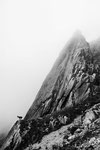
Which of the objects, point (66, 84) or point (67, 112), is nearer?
point (67, 112)

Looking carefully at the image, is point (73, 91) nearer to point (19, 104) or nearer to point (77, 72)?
point (77, 72)

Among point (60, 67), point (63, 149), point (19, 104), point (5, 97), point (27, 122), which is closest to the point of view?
point (63, 149)

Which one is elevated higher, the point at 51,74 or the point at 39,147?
the point at 51,74

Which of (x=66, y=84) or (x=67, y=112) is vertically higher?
(x=66, y=84)

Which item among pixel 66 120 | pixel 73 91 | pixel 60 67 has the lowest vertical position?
pixel 66 120

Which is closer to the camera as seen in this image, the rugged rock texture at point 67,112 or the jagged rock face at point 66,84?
the rugged rock texture at point 67,112

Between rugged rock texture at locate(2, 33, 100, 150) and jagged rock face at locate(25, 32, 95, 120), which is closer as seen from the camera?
rugged rock texture at locate(2, 33, 100, 150)

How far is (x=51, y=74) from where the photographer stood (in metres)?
53.0

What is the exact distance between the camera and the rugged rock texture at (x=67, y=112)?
25.9 metres

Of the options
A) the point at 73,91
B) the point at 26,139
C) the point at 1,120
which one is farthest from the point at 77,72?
the point at 1,120

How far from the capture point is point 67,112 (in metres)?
33.6

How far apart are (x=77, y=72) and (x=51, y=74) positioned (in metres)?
11.2

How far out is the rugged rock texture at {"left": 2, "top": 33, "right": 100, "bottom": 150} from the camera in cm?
2587

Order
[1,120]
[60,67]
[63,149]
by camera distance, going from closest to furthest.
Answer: [63,149], [60,67], [1,120]
